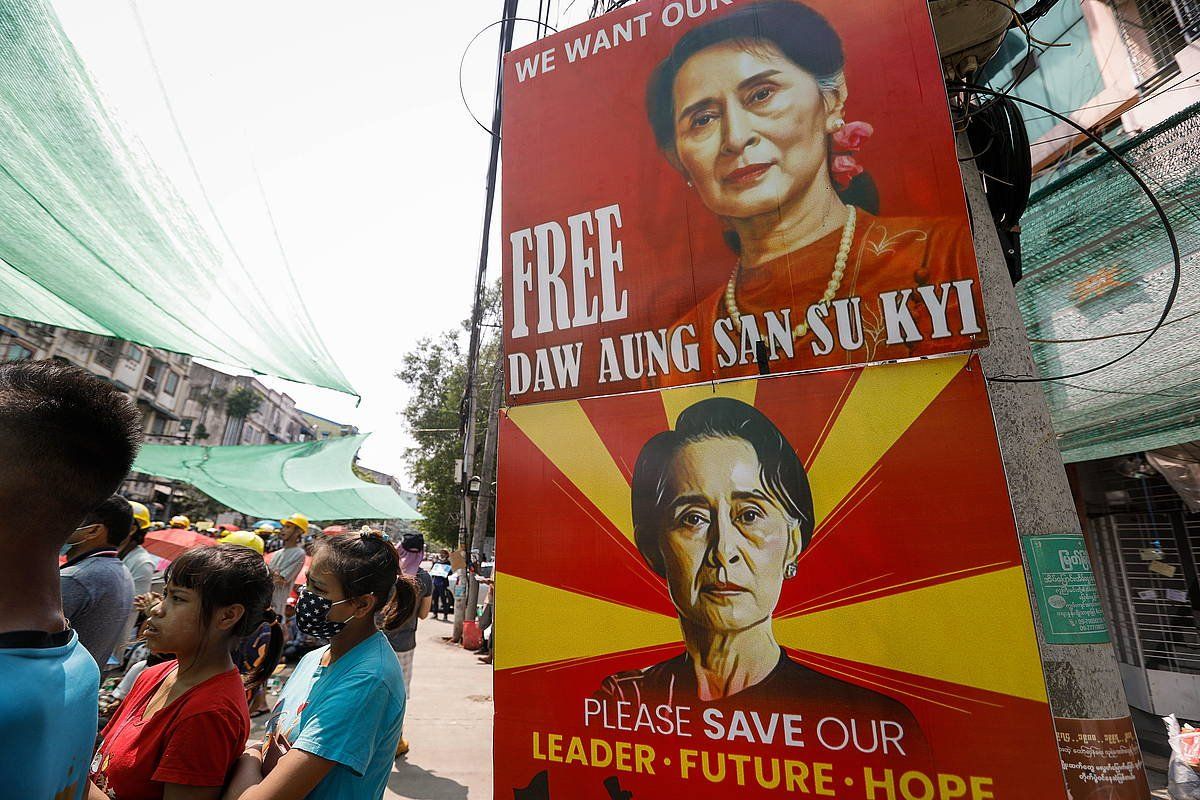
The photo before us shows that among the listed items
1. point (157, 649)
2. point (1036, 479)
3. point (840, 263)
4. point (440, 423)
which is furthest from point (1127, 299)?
point (440, 423)

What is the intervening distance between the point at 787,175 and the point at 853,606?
1.72 metres

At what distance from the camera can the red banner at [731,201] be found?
225 centimetres

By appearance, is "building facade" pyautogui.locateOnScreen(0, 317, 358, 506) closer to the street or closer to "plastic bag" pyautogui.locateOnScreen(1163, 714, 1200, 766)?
the street

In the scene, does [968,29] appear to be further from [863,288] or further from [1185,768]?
[1185,768]

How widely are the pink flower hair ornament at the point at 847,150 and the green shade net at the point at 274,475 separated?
9.06 metres

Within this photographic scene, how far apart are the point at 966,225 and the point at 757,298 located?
772 mm

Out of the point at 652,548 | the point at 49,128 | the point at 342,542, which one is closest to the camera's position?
the point at 342,542

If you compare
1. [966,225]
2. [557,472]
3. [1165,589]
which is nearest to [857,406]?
[966,225]

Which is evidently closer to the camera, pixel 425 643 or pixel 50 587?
pixel 50 587

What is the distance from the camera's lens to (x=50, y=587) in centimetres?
105

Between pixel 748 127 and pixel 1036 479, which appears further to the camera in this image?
pixel 748 127

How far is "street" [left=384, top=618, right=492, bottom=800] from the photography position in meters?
4.52

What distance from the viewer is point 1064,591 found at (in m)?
2.26

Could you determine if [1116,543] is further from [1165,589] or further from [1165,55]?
[1165,55]
